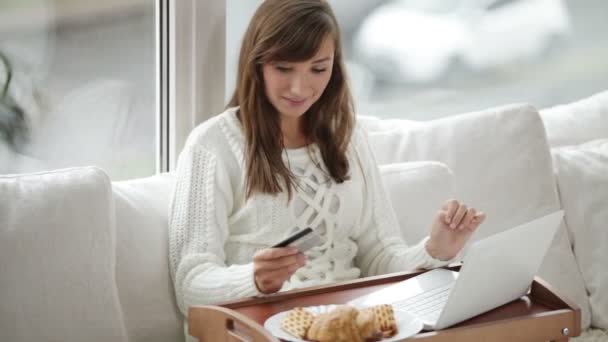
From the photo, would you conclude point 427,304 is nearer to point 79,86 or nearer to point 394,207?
point 394,207

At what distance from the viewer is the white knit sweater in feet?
5.66

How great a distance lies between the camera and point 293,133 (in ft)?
6.39

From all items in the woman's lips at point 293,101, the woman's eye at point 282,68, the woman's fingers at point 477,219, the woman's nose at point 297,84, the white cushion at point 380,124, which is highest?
the woman's eye at point 282,68

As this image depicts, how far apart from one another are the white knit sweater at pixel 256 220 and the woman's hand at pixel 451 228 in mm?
29

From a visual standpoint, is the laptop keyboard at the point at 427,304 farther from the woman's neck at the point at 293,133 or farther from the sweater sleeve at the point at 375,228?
the woman's neck at the point at 293,133

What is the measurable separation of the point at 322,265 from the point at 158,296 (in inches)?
13.5

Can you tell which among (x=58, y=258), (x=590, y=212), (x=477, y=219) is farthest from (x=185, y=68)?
→ (x=590, y=212)

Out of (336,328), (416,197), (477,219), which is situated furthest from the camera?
(416,197)

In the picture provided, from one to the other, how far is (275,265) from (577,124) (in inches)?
50.6

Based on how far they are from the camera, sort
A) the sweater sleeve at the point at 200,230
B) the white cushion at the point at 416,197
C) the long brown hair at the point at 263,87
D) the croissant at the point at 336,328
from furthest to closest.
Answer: the white cushion at the point at 416,197
the long brown hair at the point at 263,87
the sweater sleeve at the point at 200,230
the croissant at the point at 336,328

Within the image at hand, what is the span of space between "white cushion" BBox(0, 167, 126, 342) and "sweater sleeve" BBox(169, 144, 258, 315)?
0.15 m

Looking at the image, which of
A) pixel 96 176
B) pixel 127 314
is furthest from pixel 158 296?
pixel 96 176

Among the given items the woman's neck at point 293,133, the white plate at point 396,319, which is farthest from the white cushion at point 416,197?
the white plate at point 396,319

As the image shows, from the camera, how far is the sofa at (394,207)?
154 cm
